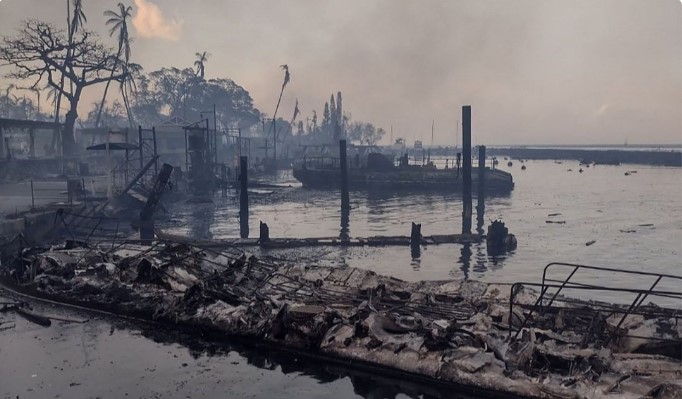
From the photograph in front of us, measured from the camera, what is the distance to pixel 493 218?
36.5 m

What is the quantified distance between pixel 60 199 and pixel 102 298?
60.6 feet

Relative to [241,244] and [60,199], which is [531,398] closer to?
[241,244]

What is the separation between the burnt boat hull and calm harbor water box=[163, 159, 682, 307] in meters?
2.32

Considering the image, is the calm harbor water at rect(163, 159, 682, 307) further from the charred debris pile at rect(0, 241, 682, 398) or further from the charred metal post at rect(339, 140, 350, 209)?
the charred debris pile at rect(0, 241, 682, 398)

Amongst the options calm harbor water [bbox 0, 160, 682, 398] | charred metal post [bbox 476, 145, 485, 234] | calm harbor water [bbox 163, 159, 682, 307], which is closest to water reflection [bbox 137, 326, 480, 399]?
calm harbor water [bbox 0, 160, 682, 398]

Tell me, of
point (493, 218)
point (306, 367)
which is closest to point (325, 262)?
point (306, 367)

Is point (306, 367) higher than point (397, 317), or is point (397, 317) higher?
→ point (397, 317)

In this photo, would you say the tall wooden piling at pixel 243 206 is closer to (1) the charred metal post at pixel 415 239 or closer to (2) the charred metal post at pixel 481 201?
(1) the charred metal post at pixel 415 239

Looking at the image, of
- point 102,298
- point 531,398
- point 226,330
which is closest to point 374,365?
point 531,398

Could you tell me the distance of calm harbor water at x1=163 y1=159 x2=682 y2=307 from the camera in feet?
72.5

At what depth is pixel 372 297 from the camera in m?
13.3

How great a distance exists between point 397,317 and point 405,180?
142 feet

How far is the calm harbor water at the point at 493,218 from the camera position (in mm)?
22094

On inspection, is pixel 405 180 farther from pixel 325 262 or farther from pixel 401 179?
pixel 325 262
